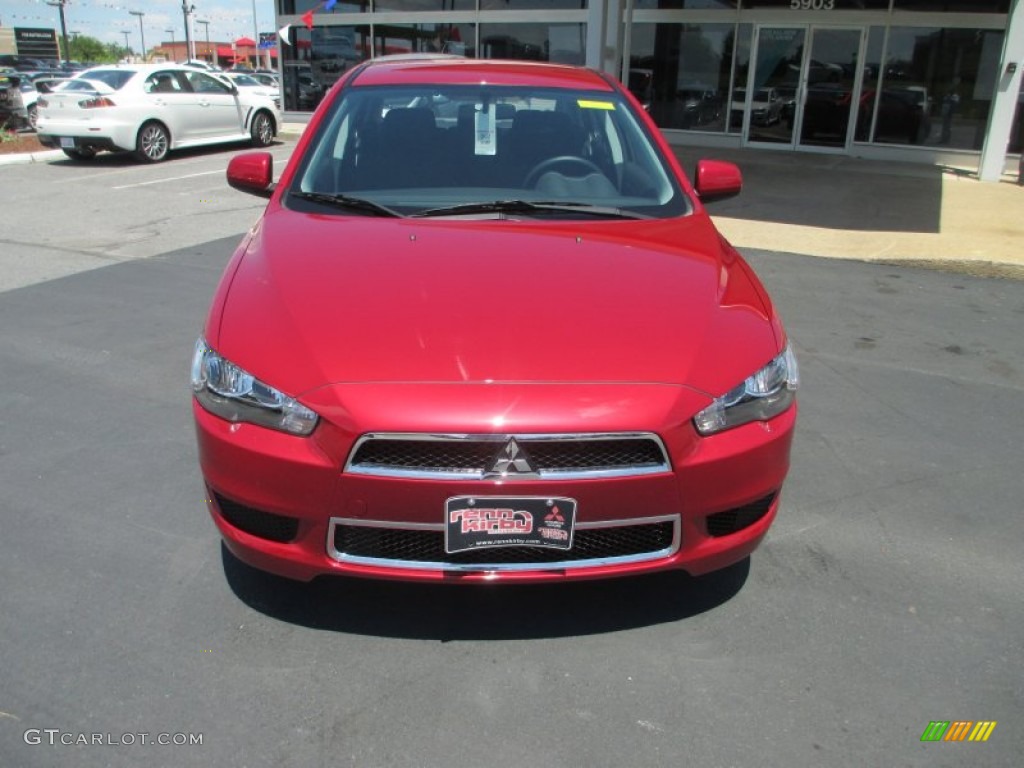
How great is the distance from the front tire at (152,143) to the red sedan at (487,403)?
12621mm

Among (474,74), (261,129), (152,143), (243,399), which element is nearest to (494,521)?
(243,399)

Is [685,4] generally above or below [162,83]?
above

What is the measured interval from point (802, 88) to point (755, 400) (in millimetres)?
15254

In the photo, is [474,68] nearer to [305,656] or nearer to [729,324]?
[729,324]

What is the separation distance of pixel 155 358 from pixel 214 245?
11.1ft

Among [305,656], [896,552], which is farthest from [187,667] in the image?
[896,552]

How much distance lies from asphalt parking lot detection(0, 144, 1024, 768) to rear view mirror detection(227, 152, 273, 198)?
4.04ft

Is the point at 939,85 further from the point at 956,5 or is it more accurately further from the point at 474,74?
the point at 474,74

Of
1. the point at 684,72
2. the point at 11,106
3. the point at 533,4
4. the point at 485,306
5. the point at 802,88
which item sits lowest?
the point at 11,106

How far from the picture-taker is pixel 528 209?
3.48 m

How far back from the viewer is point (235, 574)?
303 cm

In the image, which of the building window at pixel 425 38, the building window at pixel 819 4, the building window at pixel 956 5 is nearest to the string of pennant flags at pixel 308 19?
the building window at pixel 425 38

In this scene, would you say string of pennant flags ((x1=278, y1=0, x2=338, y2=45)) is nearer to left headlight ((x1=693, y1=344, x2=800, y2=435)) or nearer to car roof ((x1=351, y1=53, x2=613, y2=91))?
car roof ((x1=351, y1=53, x2=613, y2=91))

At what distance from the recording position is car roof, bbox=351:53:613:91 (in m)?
4.10
